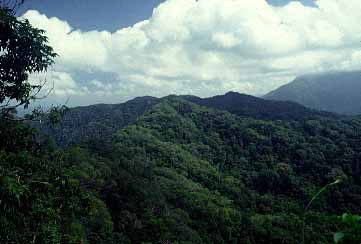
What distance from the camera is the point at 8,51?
8.40m

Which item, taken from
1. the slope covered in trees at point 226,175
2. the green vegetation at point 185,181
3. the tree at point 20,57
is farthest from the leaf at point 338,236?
the slope covered in trees at point 226,175

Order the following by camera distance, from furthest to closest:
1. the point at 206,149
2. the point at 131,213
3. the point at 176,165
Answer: the point at 206,149 → the point at 176,165 → the point at 131,213

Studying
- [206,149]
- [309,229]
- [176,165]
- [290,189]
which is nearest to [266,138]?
[206,149]

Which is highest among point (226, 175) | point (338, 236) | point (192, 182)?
point (338, 236)

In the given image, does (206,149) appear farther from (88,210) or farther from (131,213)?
(88,210)

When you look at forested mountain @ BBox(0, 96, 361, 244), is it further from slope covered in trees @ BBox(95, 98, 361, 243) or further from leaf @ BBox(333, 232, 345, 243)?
slope covered in trees @ BBox(95, 98, 361, 243)

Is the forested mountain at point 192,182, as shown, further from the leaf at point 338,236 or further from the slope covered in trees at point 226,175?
the slope covered in trees at point 226,175

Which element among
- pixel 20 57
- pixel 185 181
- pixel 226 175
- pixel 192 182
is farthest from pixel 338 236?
pixel 226 175

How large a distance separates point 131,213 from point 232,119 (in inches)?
4863

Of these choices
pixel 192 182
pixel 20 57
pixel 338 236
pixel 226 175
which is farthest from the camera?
pixel 226 175

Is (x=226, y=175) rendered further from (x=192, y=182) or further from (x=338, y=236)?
(x=338, y=236)

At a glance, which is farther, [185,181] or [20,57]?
[185,181]

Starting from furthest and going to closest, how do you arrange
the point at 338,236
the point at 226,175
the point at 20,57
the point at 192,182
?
the point at 226,175, the point at 192,182, the point at 20,57, the point at 338,236

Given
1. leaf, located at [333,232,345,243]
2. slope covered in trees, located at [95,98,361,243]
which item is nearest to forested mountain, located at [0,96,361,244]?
leaf, located at [333,232,345,243]
